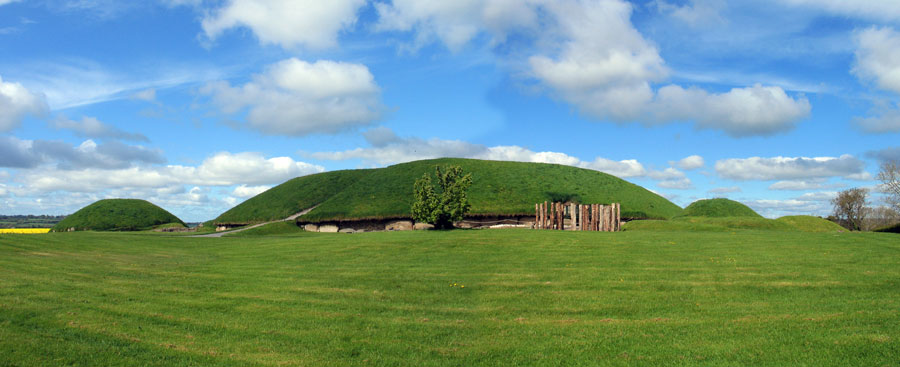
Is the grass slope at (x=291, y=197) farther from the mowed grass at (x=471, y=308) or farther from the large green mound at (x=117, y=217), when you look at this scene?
the mowed grass at (x=471, y=308)

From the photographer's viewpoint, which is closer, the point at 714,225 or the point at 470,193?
the point at 714,225

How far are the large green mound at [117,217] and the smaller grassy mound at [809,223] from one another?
79797mm

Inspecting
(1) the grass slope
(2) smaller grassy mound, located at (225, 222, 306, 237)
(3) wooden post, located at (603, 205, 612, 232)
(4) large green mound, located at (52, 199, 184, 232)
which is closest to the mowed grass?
(3) wooden post, located at (603, 205, 612, 232)

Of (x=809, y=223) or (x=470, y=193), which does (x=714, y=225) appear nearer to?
(x=809, y=223)

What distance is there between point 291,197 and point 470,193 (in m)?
27.5

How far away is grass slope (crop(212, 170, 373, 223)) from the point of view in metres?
73.9

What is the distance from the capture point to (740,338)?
9.99m

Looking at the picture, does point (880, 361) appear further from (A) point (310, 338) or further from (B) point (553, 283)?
(A) point (310, 338)

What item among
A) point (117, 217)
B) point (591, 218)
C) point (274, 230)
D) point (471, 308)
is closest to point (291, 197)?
point (274, 230)

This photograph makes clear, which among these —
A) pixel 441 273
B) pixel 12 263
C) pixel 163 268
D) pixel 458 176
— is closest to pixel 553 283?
pixel 441 273

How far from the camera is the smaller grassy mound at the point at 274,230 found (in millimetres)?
54438

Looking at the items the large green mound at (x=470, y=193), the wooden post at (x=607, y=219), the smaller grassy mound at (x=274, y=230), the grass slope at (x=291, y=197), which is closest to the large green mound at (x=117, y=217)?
the grass slope at (x=291, y=197)

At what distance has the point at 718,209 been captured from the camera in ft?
218

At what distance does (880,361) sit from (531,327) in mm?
5919
